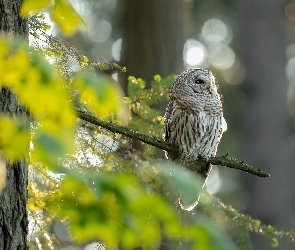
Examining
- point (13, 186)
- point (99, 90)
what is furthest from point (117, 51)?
point (99, 90)

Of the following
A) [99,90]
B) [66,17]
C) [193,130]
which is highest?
[193,130]

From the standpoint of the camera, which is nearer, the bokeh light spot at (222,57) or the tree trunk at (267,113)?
the tree trunk at (267,113)

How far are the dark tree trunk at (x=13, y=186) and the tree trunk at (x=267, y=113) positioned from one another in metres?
7.58

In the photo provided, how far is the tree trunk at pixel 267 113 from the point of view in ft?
31.9

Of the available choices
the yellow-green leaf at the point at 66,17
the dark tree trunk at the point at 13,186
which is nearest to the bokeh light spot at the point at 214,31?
the dark tree trunk at the point at 13,186

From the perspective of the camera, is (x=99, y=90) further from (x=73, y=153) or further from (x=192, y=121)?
(x=192, y=121)

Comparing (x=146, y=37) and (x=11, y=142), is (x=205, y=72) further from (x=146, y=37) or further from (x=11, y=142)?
(x=11, y=142)

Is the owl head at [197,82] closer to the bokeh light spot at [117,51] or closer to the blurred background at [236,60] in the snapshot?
the blurred background at [236,60]

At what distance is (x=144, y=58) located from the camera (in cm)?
553

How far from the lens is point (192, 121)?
4.26 meters

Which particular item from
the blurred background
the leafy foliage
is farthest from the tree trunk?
the leafy foliage

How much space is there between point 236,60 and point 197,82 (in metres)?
9.39

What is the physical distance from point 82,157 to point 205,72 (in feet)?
5.43

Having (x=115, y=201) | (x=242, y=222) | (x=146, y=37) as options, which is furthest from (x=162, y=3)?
(x=115, y=201)
